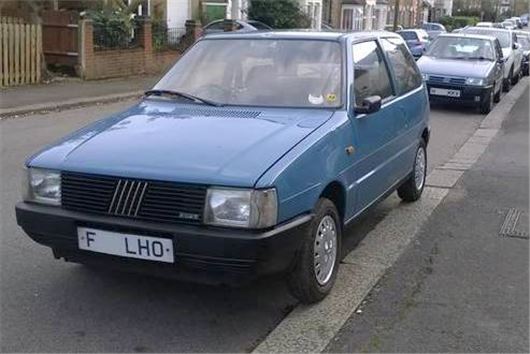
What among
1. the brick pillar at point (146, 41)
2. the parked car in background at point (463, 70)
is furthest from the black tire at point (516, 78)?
the brick pillar at point (146, 41)

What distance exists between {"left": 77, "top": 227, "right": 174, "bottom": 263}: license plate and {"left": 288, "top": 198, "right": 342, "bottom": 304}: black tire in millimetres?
772

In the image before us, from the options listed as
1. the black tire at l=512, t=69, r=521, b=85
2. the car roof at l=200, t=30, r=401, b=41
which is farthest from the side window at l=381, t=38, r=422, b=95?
the black tire at l=512, t=69, r=521, b=85

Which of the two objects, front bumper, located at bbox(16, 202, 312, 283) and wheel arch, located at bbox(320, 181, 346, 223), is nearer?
front bumper, located at bbox(16, 202, 312, 283)

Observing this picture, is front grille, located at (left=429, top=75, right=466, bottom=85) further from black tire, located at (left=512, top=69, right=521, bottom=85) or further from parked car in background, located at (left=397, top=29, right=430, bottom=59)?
parked car in background, located at (left=397, top=29, right=430, bottom=59)

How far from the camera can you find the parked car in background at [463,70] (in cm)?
1490

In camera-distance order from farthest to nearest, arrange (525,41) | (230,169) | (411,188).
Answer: (525,41), (411,188), (230,169)

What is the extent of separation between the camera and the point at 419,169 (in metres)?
7.05

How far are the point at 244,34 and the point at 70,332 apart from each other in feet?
8.83

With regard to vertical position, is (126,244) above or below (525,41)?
below

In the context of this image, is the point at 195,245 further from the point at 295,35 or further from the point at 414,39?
the point at 414,39

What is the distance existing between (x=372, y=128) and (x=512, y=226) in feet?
6.60

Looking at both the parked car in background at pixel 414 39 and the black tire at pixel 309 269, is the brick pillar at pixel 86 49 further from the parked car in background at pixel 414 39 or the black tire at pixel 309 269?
the parked car in background at pixel 414 39

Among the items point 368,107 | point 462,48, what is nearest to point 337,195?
point 368,107

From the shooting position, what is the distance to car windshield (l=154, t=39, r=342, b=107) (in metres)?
4.90
